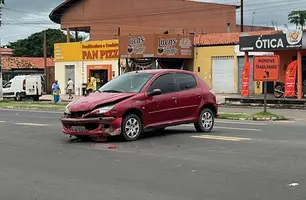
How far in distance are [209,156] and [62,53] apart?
39.5 meters

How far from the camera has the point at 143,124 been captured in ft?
41.7

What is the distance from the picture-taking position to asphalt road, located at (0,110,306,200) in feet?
23.2

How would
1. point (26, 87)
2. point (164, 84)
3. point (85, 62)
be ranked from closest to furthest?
point (164, 84), point (26, 87), point (85, 62)

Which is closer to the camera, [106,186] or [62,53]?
[106,186]

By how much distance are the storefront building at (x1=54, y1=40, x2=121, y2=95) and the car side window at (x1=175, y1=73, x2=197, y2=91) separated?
2836 centimetres

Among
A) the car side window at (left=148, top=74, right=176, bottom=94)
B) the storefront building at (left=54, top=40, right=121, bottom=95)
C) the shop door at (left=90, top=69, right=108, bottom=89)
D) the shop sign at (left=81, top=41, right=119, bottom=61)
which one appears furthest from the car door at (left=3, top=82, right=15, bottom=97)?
the car side window at (left=148, top=74, right=176, bottom=94)

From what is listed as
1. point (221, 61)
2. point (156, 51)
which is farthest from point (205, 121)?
point (221, 61)

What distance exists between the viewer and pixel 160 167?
8930 mm

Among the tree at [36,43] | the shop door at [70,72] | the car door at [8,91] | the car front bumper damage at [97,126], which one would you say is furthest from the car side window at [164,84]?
the tree at [36,43]

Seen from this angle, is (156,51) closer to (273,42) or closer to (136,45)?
(136,45)

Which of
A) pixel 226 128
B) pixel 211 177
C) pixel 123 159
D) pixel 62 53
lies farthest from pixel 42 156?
pixel 62 53

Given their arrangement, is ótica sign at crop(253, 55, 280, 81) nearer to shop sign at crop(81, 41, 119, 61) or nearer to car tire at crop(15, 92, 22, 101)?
shop sign at crop(81, 41, 119, 61)

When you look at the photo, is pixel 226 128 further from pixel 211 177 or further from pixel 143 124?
pixel 211 177

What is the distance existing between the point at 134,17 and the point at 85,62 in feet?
48.7
